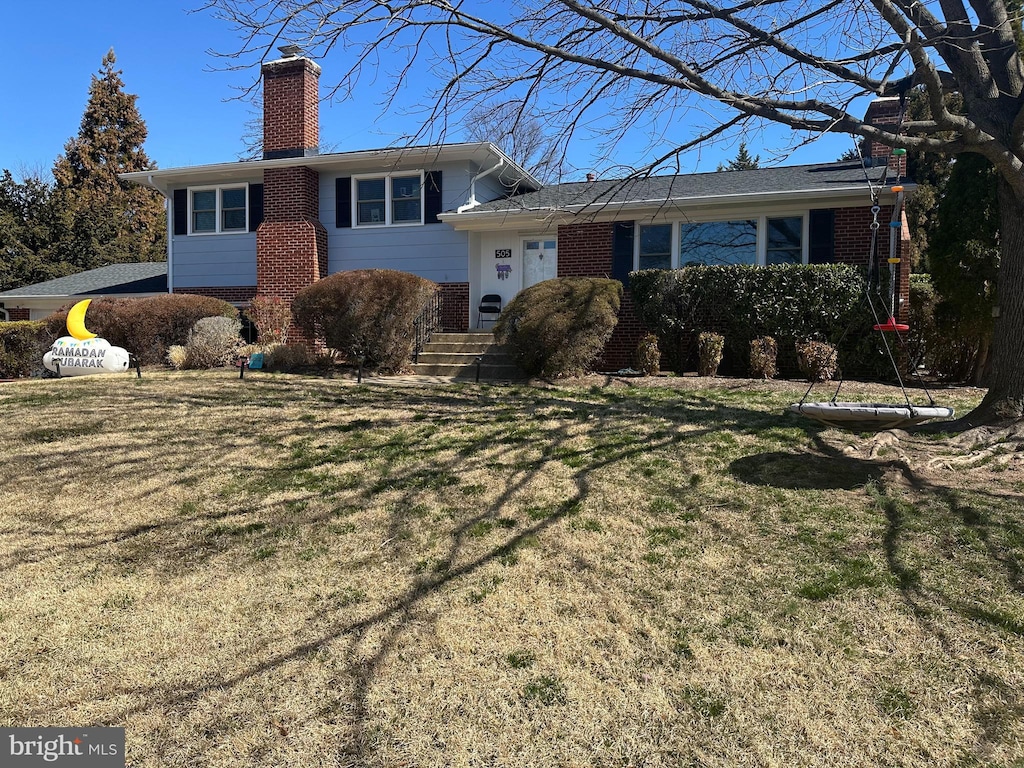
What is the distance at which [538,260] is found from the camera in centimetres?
1466

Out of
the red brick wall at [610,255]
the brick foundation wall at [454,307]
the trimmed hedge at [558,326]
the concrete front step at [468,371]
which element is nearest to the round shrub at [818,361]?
the red brick wall at [610,255]

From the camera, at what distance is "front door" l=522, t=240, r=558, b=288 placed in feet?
48.0

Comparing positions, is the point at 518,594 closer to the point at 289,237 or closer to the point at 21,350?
the point at 289,237

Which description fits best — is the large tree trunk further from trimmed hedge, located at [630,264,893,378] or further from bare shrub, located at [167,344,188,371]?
bare shrub, located at [167,344,188,371]

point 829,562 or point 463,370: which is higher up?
point 463,370

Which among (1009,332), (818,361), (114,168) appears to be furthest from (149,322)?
(114,168)

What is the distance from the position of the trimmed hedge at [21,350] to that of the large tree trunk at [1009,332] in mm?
15387

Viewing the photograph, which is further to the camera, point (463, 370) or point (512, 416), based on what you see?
point (463, 370)

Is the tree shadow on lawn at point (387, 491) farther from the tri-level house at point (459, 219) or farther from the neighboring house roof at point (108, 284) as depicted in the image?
the neighboring house roof at point (108, 284)

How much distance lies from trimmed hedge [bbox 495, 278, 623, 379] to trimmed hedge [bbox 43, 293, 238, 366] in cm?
620

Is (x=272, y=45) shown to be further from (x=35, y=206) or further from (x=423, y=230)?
(x=35, y=206)

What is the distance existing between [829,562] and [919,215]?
70.5 feet

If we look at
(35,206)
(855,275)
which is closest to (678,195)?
(855,275)

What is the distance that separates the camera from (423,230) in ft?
48.4
